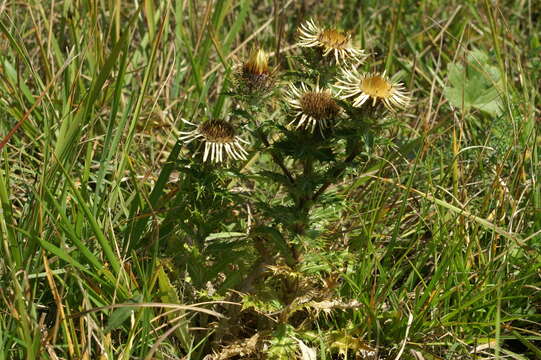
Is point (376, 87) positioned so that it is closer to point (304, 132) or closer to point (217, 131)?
point (304, 132)

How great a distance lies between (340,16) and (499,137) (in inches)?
46.4

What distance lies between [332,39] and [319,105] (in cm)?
22

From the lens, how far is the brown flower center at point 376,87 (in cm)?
148

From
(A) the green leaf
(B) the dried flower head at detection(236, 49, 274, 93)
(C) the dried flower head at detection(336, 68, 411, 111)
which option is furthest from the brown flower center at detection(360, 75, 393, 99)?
(A) the green leaf

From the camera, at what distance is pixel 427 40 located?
3.06 metres

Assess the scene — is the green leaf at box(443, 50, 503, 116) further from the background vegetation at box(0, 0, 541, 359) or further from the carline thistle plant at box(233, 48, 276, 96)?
the carline thistle plant at box(233, 48, 276, 96)

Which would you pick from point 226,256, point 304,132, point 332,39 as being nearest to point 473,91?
point 332,39

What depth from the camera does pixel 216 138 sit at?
5.23 feet

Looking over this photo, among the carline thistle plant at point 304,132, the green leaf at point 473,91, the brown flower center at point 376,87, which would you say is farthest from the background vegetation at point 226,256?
the green leaf at point 473,91

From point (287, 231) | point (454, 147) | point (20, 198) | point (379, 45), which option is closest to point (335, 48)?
point (287, 231)

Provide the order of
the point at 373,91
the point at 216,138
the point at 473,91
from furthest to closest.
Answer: the point at 473,91 → the point at 216,138 → the point at 373,91

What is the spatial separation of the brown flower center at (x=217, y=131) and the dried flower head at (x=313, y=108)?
0.54ft

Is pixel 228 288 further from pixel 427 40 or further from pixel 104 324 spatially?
pixel 427 40

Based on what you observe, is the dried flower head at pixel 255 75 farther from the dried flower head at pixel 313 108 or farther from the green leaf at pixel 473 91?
the green leaf at pixel 473 91
